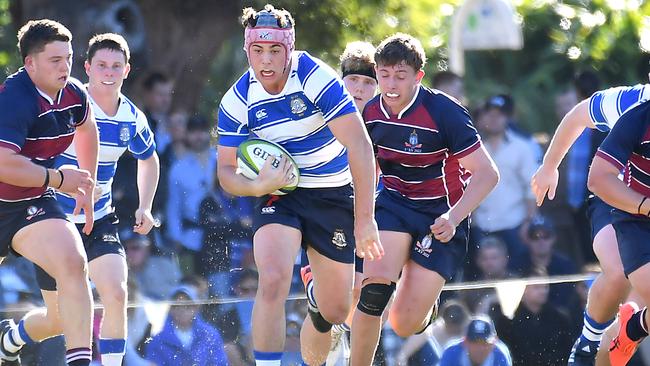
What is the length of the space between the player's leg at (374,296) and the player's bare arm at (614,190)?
4.78ft

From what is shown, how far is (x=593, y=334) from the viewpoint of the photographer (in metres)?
8.85

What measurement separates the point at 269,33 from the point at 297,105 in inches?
17.3

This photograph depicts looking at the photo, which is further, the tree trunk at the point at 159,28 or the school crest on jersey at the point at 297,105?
the tree trunk at the point at 159,28

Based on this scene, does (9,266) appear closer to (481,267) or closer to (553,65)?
(481,267)

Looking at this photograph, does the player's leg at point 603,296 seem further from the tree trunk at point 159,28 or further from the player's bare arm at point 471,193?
the tree trunk at point 159,28

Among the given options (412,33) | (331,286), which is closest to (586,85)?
(412,33)

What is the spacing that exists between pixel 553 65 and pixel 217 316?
31.1ft

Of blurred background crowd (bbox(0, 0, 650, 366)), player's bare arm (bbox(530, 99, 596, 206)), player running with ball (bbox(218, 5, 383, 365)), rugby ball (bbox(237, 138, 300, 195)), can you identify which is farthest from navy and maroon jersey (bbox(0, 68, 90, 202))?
player's bare arm (bbox(530, 99, 596, 206))

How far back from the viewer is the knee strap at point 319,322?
8.65m

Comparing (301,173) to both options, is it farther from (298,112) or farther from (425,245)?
(425,245)

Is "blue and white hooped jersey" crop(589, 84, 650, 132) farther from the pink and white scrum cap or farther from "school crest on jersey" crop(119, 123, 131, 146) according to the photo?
"school crest on jersey" crop(119, 123, 131, 146)

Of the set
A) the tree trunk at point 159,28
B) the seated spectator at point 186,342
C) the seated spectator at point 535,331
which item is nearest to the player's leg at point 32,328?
the seated spectator at point 186,342

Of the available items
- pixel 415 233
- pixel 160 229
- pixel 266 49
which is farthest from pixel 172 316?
pixel 266 49

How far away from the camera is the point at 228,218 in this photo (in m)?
11.3
